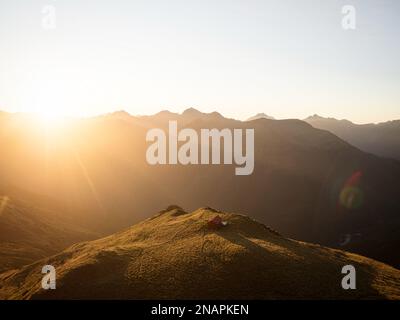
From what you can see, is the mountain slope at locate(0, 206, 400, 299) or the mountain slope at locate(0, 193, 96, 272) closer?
the mountain slope at locate(0, 206, 400, 299)

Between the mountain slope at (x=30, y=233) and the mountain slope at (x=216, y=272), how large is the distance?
49.1m

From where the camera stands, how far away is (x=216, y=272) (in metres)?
34.4

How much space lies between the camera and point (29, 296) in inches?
1383

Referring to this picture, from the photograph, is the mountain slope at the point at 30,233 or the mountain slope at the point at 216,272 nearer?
the mountain slope at the point at 216,272

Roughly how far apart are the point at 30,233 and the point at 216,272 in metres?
101

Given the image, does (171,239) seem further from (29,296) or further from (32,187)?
(32,187)

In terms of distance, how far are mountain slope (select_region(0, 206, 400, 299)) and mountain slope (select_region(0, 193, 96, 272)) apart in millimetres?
49099

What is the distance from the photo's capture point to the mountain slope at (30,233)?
92.2 meters

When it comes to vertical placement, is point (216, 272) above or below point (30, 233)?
above

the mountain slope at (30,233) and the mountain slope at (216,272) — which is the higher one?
the mountain slope at (216,272)

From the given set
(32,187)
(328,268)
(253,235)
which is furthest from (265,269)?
(32,187)

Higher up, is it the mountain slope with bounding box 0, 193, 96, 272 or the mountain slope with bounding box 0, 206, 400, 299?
the mountain slope with bounding box 0, 206, 400, 299

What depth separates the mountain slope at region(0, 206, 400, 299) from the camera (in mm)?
31984
